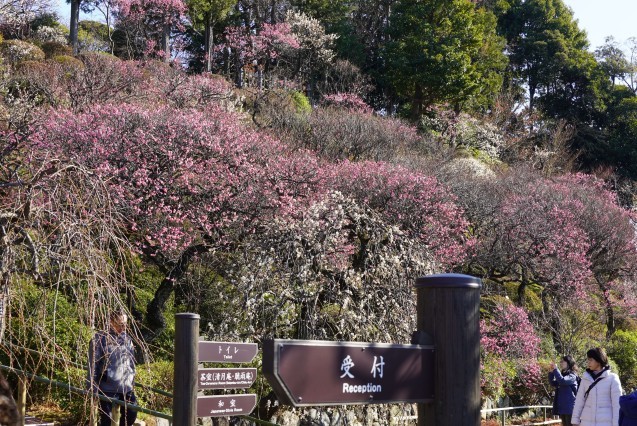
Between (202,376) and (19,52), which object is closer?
(202,376)

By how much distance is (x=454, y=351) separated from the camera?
2080 mm

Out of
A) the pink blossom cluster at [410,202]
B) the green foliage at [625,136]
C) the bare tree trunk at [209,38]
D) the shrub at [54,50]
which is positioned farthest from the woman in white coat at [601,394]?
the green foliage at [625,136]

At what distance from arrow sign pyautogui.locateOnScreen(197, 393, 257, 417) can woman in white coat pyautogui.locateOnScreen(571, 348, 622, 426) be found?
320cm

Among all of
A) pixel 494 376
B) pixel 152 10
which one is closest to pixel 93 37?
pixel 152 10

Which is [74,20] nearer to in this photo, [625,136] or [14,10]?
[14,10]

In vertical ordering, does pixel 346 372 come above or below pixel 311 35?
below

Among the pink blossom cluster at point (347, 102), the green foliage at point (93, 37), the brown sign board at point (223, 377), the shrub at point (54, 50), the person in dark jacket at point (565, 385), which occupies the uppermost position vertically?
the green foliage at point (93, 37)

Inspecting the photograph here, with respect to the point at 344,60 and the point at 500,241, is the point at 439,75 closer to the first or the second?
the point at 344,60

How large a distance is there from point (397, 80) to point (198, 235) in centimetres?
1932

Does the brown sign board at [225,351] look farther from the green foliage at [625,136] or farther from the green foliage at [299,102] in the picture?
the green foliage at [625,136]

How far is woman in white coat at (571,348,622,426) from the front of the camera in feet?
21.6

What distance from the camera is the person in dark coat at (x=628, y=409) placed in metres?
6.47

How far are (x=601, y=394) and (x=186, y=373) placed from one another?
13.1 ft

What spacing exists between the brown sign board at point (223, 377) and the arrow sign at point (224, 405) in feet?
0.30
